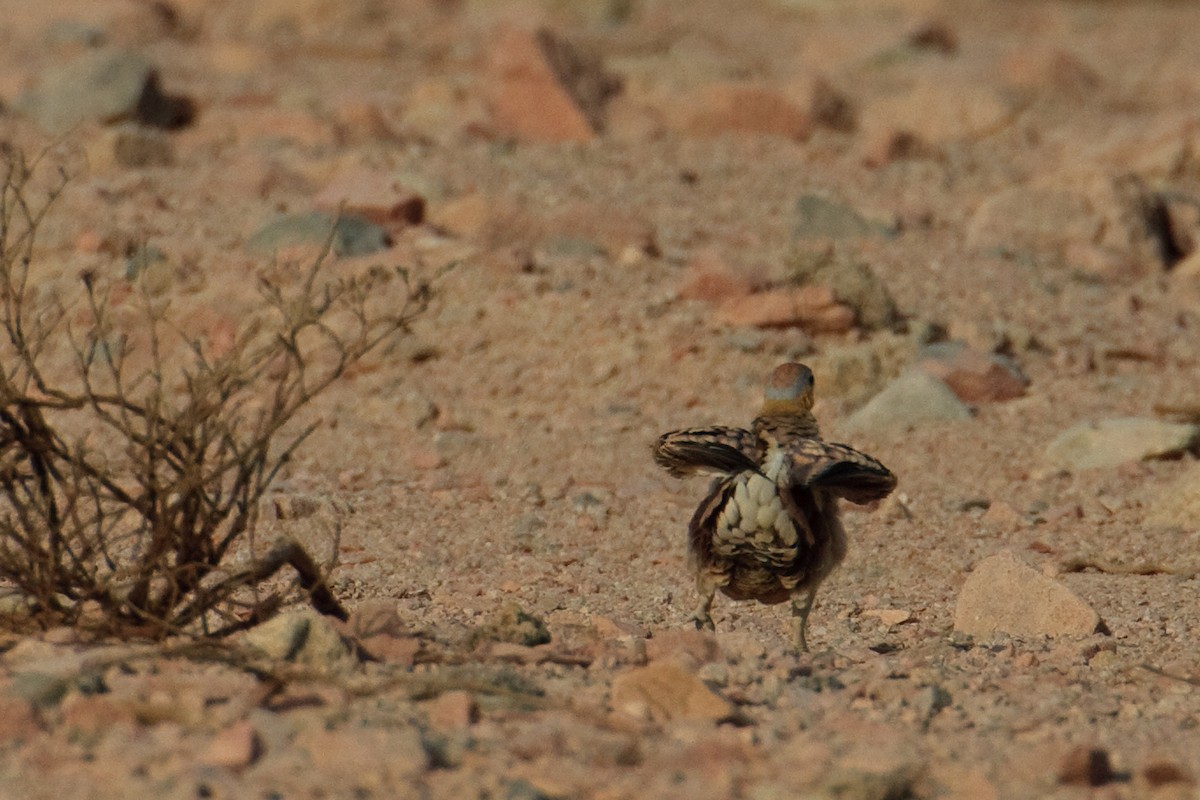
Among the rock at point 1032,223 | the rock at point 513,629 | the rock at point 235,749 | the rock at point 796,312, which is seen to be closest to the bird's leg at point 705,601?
the rock at point 513,629

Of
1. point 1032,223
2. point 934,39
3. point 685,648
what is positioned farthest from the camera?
point 934,39

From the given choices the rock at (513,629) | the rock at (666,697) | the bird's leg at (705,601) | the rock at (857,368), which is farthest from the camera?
the rock at (857,368)

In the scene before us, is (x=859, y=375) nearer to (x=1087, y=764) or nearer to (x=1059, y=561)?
(x=1059, y=561)

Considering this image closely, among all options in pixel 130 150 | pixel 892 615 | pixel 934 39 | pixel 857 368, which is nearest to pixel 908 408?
pixel 857 368

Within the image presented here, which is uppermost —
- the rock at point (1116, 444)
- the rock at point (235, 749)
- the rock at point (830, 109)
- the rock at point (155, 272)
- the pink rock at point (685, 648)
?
the rock at point (830, 109)

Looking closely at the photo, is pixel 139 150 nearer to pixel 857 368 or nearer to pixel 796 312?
pixel 796 312

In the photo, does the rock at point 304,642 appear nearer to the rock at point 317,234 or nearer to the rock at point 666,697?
the rock at point 666,697

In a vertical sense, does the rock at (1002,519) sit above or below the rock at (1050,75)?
below

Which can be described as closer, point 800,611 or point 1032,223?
point 800,611
